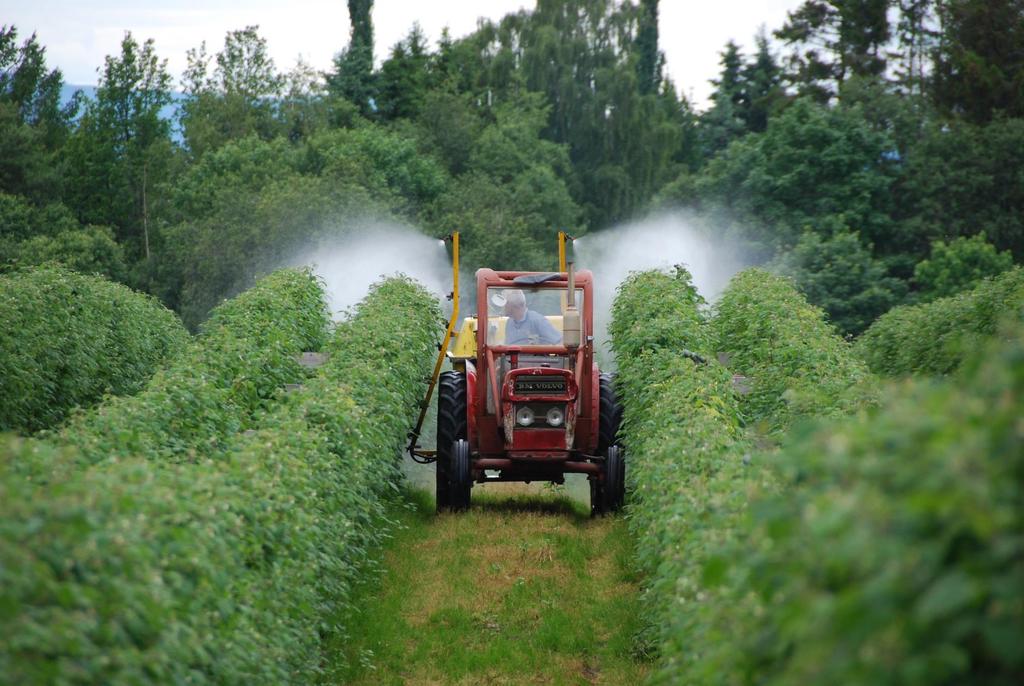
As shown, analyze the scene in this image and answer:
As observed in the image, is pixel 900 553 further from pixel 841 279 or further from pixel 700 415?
pixel 841 279

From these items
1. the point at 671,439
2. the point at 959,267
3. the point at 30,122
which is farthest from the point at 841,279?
the point at 30,122

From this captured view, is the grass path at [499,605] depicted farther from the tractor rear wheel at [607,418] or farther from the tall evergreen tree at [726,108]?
the tall evergreen tree at [726,108]

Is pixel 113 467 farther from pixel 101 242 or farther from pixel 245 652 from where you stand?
pixel 101 242

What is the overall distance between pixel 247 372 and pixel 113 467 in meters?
7.05

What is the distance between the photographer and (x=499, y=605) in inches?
448

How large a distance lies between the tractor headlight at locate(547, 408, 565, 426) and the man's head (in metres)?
1.19

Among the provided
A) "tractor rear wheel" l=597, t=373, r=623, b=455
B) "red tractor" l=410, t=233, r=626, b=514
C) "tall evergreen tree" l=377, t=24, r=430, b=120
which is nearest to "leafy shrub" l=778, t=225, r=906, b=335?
"tractor rear wheel" l=597, t=373, r=623, b=455

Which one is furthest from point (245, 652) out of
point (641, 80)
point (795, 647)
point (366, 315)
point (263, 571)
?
point (641, 80)

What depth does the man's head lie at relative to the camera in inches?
566

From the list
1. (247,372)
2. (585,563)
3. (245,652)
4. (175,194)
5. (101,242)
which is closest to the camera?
(245,652)

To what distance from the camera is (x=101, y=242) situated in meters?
57.1

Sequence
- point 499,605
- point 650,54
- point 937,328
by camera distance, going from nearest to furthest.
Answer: point 499,605 → point 937,328 → point 650,54

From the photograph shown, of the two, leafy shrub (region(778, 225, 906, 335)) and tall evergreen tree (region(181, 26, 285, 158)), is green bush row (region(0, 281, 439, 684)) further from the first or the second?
tall evergreen tree (region(181, 26, 285, 158))

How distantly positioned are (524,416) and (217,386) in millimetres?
3109
